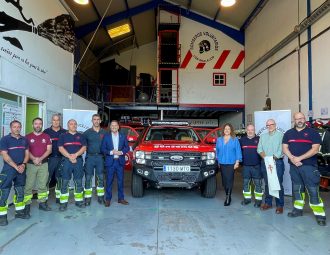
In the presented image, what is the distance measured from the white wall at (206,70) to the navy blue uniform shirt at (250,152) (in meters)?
11.2

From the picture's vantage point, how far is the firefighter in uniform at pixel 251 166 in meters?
5.42

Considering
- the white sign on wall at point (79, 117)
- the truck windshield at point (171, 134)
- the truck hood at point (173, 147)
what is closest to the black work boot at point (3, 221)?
the truck hood at point (173, 147)

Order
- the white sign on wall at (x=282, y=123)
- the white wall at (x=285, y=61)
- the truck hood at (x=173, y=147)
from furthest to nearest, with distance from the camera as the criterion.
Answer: the white wall at (x=285, y=61)
the white sign on wall at (x=282, y=123)
the truck hood at (x=173, y=147)

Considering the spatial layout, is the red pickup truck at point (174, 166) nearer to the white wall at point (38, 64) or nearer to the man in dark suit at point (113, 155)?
the man in dark suit at point (113, 155)

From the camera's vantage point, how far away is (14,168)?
4.38 m

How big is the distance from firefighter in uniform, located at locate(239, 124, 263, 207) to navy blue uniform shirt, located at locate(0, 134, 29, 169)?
149 inches

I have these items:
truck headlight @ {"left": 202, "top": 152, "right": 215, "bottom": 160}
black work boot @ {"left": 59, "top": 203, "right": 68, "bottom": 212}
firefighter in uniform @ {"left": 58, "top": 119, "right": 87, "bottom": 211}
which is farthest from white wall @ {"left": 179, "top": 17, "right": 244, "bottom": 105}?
black work boot @ {"left": 59, "top": 203, "right": 68, "bottom": 212}

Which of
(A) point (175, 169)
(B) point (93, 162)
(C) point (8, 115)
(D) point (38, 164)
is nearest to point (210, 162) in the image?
(A) point (175, 169)

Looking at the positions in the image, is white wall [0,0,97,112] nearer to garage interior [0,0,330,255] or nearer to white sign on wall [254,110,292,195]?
garage interior [0,0,330,255]

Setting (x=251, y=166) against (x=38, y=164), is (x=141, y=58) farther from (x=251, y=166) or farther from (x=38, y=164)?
(x=38, y=164)

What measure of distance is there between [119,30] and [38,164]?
44.1 feet

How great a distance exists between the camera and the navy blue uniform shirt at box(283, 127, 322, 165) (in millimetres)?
4555

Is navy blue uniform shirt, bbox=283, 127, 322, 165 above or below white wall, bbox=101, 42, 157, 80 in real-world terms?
below

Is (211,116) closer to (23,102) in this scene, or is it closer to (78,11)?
(78,11)
